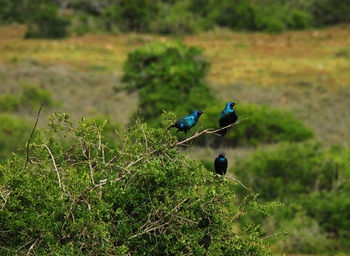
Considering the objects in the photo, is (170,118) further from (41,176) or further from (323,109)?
(323,109)

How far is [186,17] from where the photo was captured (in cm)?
6362

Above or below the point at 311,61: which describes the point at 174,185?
above

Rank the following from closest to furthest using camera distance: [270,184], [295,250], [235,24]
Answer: [295,250] → [270,184] → [235,24]

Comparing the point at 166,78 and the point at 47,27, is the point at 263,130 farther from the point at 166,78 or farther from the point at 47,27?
the point at 47,27

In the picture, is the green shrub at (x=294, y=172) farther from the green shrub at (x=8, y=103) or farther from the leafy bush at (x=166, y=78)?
the green shrub at (x=8, y=103)

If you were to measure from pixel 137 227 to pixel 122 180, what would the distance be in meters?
0.58

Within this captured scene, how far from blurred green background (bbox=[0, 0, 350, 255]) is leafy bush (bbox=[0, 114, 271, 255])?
582 mm

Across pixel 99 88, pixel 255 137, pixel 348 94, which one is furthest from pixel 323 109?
pixel 99 88

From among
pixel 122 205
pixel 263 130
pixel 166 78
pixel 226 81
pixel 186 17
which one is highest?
pixel 122 205

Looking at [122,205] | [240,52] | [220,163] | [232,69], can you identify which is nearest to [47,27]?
[240,52]

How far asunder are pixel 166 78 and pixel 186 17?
38049 millimetres

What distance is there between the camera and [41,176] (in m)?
6.28

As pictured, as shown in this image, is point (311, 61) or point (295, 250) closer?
point (295, 250)

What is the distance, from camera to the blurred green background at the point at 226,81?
64.4 ft
